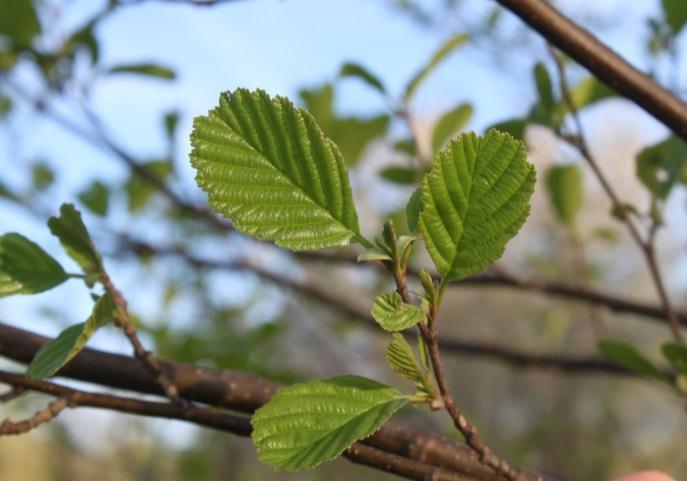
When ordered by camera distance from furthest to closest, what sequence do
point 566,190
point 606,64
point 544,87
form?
1. point 566,190
2. point 544,87
3. point 606,64

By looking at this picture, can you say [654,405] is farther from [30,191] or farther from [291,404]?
[291,404]

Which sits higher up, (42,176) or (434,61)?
(42,176)

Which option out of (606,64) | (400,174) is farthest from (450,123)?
(606,64)

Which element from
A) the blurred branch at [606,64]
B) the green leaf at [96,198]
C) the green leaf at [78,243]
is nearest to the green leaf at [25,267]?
the green leaf at [78,243]

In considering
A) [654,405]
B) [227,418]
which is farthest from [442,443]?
[654,405]

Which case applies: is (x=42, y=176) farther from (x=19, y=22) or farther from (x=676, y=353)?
(x=676, y=353)
